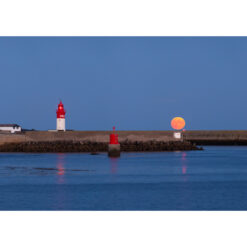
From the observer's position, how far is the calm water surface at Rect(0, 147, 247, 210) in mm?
12766

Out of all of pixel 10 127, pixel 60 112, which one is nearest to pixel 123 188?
pixel 60 112

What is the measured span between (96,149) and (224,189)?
65.2 ft

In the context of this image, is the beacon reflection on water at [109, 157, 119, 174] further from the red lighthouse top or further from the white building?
the white building

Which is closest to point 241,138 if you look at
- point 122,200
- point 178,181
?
point 178,181

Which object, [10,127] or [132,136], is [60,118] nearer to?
[132,136]

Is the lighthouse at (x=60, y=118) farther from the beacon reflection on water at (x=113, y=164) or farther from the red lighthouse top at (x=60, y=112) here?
the beacon reflection on water at (x=113, y=164)

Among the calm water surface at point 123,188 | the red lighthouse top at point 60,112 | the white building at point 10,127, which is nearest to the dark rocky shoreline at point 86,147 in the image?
the red lighthouse top at point 60,112

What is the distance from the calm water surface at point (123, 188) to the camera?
12.8 meters

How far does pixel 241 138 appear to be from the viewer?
6350 centimetres

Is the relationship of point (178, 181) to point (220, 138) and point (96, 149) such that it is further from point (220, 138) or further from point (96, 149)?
point (220, 138)

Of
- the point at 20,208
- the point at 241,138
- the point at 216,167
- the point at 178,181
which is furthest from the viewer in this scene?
the point at 241,138

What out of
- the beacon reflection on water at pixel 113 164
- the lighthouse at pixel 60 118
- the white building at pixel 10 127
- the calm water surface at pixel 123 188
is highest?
the lighthouse at pixel 60 118

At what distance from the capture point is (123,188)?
16.0m

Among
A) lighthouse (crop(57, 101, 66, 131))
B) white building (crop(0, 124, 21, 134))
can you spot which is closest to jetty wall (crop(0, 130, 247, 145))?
lighthouse (crop(57, 101, 66, 131))
